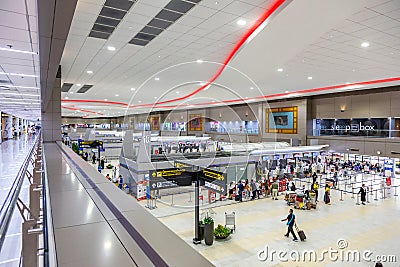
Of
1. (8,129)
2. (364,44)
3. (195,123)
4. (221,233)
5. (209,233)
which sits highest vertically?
(364,44)

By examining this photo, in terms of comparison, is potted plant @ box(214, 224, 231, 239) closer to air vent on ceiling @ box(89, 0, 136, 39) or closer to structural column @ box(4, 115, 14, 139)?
air vent on ceiling @ box(89, 0, 136, 39)

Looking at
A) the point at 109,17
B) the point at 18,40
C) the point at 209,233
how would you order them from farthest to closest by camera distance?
the point at 209,233
the point at 109,17
the point at 18,40

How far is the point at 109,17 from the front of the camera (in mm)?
6070

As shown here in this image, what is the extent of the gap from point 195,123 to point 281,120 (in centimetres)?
1404

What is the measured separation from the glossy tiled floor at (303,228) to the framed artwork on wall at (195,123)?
2112 centimetres

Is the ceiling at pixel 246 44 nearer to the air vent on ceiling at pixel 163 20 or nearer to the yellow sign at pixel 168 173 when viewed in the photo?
the air vent on ceiling at pixel 163 20

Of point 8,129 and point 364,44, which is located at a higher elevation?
point 364,44

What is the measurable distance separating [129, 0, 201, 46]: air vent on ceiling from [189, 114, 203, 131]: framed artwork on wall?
1057 inches

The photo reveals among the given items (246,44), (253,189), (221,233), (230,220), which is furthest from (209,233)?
(253,189)

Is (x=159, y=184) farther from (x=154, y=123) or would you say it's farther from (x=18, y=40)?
(x=154, y=123)

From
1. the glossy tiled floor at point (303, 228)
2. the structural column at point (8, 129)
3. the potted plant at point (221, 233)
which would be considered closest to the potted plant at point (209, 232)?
the glossy tiled floor at point (303, 228)

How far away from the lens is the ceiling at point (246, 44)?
18.7ft

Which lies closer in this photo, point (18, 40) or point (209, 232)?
point (18, 40)

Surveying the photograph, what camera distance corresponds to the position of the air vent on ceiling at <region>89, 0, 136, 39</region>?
5383 mm
